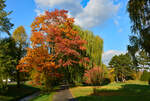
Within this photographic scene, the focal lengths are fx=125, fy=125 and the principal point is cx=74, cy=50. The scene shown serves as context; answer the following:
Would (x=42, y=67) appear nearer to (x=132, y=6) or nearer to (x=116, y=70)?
(x=132, y=6)

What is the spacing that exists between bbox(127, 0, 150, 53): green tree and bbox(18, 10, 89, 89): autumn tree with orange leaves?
11853 millimetres

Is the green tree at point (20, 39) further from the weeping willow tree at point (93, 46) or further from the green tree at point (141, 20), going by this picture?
the green tree at point (141, 20)

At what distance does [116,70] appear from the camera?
1992 inches

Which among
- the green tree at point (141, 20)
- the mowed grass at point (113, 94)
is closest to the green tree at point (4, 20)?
the mowed grass at point (113, 94)

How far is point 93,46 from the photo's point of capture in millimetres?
24188

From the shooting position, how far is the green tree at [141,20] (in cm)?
709

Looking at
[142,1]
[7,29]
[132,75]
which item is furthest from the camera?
[132,75]

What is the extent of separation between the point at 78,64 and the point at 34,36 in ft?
29.4

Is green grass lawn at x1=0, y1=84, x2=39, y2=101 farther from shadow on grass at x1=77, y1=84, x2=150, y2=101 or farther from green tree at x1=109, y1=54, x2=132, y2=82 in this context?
green tree at x1=109, y1=54, x2=132, y2=82

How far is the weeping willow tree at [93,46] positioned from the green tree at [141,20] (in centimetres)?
1614

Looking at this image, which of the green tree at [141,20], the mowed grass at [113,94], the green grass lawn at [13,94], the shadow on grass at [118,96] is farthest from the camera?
the green grass lawn at [13,94]

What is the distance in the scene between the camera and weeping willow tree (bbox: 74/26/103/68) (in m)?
23.8

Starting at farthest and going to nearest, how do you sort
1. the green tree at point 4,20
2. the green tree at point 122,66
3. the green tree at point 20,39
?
the green tree at point 122,66 < the green tree at point 20,39 < the green tree at point 4,20

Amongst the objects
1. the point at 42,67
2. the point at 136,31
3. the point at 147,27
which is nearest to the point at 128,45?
the point at 136,31
